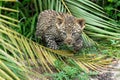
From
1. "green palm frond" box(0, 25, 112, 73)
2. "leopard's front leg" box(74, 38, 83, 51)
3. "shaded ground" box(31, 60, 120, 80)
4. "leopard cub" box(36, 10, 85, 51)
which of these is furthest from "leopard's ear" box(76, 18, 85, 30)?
"shaded ground" box(31, 60, 120, 80)

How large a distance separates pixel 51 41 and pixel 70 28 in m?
0.34

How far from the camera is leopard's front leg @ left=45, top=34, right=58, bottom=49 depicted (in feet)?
18.1

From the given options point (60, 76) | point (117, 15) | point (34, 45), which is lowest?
point (60, 76)

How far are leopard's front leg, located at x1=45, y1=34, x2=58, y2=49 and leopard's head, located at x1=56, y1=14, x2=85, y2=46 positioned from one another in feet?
0.48

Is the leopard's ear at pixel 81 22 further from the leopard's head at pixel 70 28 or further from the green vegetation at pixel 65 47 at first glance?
the green vegetation at pixel 65 47

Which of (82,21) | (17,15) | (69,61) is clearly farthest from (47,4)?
(69,61)

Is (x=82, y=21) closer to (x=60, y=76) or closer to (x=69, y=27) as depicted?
(x=69, y=27)

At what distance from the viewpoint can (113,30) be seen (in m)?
5.87

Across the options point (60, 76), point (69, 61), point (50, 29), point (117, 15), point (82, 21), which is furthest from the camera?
point (117, 15)

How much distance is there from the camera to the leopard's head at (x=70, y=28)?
5496 mm

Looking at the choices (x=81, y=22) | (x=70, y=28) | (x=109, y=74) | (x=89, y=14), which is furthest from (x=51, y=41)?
(x=109, y=74)

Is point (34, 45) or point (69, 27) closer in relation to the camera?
point (34, 45)

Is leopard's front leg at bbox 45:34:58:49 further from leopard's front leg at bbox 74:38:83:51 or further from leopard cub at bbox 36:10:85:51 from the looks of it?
leopard's front leg at bbox 74:38:83:51

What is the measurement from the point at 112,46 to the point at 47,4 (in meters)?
1.36
